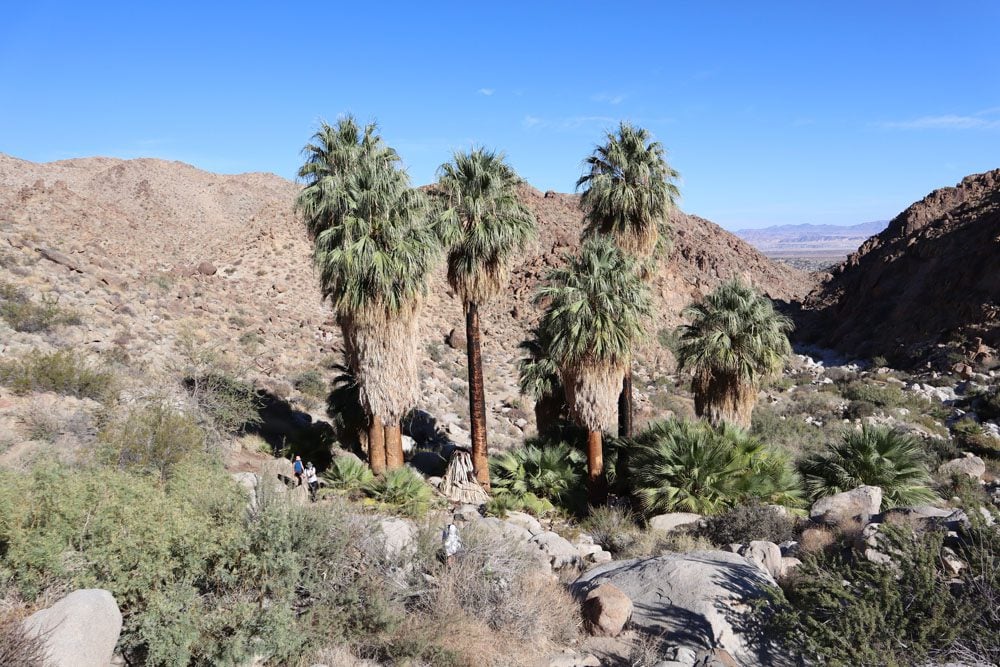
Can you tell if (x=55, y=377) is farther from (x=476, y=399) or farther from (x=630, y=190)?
(x=630, y=190)

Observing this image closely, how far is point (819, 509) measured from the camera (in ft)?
38.7

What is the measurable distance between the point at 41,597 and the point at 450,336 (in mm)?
30174

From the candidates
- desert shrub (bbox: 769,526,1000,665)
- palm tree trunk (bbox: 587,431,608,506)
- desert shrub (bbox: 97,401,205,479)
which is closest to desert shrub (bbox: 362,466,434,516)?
desert shrub (bbox: 97,401,205,479)

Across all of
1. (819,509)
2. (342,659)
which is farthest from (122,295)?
(819,509)

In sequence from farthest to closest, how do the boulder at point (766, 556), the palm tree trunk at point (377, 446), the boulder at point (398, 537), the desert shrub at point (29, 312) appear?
the desert shrub at point (29, 312)
the palm tree trunk at point (377, 446)
the boulder at point (766, 556)
the boulder at point (398, 537)

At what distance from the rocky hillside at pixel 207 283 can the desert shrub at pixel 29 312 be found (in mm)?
408

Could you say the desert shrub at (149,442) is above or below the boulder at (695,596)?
above

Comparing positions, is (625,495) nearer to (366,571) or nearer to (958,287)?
(366,571)

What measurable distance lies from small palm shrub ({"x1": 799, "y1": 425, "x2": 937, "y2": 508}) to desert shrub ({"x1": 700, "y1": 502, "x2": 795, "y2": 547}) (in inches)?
100

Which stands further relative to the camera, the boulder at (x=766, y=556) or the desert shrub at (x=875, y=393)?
the desert shrub at (x=875, y=393)

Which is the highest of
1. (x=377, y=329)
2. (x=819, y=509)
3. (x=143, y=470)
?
(x=377, y=329)

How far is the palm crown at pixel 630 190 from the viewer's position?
17.0m

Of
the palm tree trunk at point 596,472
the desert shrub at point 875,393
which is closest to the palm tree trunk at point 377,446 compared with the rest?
the palm tree trunk at point 596,472

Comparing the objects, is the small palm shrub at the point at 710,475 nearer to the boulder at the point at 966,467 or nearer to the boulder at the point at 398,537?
the boulder at the point at 398,537
